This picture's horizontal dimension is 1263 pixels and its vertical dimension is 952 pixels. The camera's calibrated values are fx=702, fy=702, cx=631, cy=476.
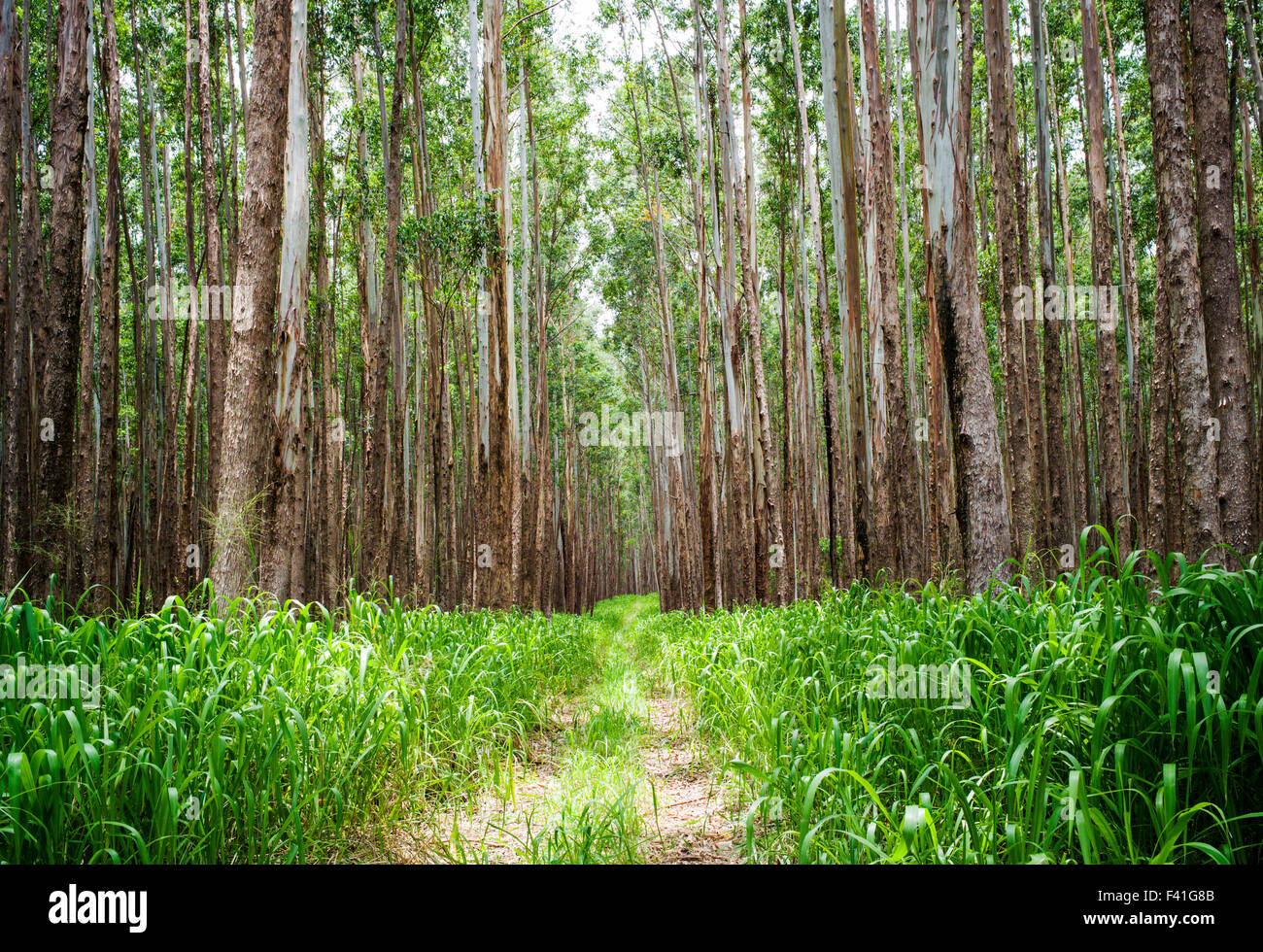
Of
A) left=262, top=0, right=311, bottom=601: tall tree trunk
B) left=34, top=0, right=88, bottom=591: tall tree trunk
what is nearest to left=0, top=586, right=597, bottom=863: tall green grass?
left=262, top=0, right=311, bottom=601: tall tree trunk

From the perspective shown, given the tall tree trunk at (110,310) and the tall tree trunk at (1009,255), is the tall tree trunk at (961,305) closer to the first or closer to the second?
the tall tree trunk at (1009,255)

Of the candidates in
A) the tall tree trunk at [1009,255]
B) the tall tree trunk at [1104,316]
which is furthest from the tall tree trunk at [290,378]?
the tall tree trunk at [1104,316]

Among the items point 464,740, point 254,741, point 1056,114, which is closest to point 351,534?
point 464,740

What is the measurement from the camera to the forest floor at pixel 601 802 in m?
2.67

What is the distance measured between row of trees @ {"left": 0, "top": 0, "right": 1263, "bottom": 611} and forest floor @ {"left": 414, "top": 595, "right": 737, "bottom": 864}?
1926 mm

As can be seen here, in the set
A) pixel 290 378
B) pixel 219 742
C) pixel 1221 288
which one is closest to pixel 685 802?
pixel 219 742

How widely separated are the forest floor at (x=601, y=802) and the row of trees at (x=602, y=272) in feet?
6.32

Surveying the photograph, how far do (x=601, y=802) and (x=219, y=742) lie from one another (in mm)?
1545

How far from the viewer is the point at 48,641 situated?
9.19 ft

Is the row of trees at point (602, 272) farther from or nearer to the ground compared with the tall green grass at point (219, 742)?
farther from the ground

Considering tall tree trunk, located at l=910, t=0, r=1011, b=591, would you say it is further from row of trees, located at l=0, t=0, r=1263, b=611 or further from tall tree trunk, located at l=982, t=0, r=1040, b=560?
tall tree trunk, located at l=982, t=0, r=1040, b=560

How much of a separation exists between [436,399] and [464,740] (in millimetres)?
9507

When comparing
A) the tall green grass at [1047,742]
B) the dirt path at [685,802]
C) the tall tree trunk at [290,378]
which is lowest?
the dirt path at [685,802]
